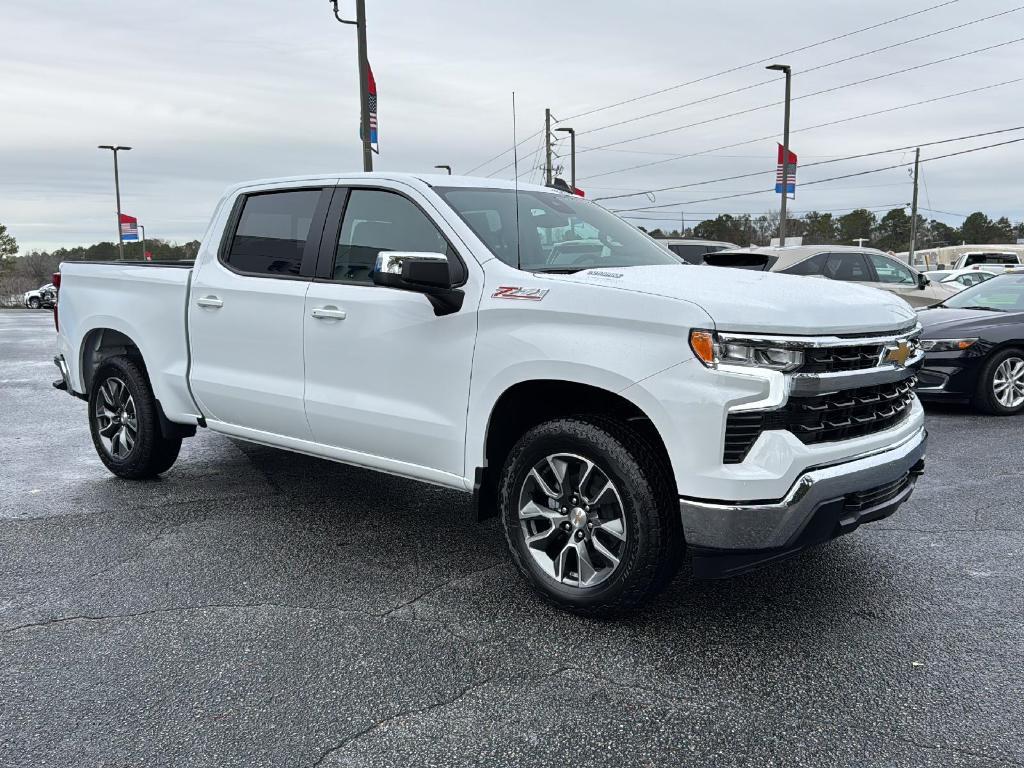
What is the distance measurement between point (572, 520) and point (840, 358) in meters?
1.26

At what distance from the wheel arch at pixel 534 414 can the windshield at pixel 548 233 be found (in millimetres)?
593

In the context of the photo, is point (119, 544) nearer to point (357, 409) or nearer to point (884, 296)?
point (357, 409)

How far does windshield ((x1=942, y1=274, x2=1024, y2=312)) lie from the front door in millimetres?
7357

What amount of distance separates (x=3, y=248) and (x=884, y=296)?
124 m

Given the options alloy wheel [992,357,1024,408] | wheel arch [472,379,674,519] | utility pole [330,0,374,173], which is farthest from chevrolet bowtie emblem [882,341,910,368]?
utility pole [330,0,374,173]

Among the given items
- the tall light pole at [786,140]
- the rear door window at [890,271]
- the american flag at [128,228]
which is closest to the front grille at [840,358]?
the rear door window at [890,271]

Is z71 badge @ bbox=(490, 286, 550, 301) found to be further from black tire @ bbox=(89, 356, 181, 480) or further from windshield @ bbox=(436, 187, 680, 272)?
black tire @ bbox=(89, 356, 181, 480)

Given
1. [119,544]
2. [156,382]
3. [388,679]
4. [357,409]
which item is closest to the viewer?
[388,679]

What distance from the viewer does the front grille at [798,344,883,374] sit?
10.6 feet

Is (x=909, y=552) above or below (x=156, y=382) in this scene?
below

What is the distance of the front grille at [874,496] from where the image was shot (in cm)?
338

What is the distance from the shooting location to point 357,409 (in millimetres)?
4363

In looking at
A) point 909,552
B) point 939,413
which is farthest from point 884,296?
point 939,413

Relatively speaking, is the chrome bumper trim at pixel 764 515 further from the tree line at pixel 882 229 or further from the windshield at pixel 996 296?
the tree line at pixel 882 229
